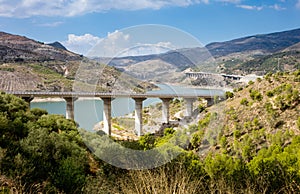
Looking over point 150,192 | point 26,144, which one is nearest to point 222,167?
point 26,144

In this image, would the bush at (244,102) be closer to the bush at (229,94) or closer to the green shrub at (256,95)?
the green shrub at (256,95)

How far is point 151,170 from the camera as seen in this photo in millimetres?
4816

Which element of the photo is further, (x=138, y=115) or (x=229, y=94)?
(x=138, y=115)

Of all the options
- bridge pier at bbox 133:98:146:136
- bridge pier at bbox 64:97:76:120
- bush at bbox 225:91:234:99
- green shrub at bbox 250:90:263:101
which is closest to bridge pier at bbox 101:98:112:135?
bridge pier at bbox 133:98:146:136

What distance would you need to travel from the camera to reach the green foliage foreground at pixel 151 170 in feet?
13.8

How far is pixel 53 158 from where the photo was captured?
7.20 m

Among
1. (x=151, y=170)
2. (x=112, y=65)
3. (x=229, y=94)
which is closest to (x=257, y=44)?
(x=229, y=94)

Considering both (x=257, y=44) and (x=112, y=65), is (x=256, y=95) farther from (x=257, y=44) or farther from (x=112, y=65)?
(x=257, y=44)

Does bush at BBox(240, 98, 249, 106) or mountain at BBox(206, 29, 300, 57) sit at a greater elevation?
mountain at BBox(206, 29, 300, 57)

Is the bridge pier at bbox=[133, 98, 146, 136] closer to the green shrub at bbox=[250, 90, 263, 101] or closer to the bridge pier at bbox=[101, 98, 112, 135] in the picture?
the bridge pier at bbox=[101, 98, 112, 135]

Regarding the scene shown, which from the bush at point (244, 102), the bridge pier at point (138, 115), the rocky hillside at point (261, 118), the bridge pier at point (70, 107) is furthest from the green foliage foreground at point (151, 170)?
the bridge pier at point (70, 107)

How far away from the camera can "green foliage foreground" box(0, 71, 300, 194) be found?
13.8 feet

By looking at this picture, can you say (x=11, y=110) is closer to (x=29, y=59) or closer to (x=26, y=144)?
(x=26, y=144)

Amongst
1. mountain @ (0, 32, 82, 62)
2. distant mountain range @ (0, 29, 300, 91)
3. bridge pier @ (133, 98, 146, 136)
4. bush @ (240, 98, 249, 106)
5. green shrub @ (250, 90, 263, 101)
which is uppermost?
mountain @ (0, 32, 82, 62)
